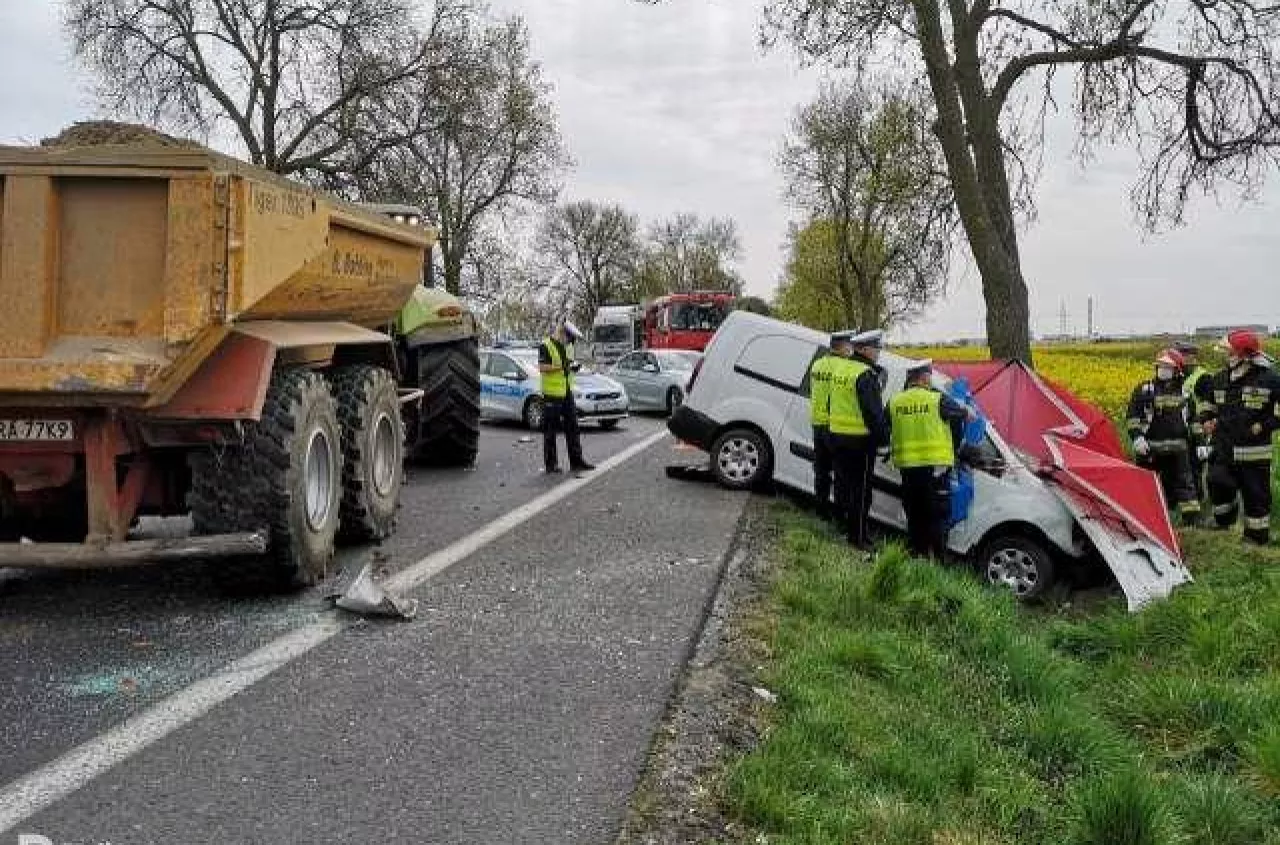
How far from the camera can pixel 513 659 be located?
16.4 feet

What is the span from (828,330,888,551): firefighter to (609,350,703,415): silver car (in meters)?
13.4

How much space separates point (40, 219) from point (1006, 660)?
5352mm

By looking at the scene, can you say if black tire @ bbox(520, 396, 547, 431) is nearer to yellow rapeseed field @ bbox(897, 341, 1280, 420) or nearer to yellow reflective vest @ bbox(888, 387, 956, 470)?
yellow rapeseed field @ bbox(897, 341, 1280, 420)

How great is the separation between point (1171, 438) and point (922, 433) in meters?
4.01

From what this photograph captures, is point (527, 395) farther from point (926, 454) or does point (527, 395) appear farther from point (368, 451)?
point (368, 451)

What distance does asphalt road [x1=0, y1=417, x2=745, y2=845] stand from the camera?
3.46 m

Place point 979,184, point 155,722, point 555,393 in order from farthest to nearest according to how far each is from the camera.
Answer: point 979,184, point 555,393, point 155,722

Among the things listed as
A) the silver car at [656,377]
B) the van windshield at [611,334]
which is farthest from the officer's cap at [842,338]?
the van windshield at [611,334]

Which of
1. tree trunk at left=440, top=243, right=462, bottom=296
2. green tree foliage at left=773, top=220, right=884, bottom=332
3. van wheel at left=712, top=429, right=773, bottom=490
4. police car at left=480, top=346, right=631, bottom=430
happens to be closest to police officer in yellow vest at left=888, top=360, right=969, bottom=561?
van wheel at left=712, top=429, right=773, bottom=490

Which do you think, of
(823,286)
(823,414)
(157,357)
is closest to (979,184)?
(823,414)

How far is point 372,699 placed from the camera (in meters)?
4.44

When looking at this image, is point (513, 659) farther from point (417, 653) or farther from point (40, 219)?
point (40, 219)

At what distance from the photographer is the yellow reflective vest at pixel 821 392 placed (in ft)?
31.7

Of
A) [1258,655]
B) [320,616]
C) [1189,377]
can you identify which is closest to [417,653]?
[320,616]
